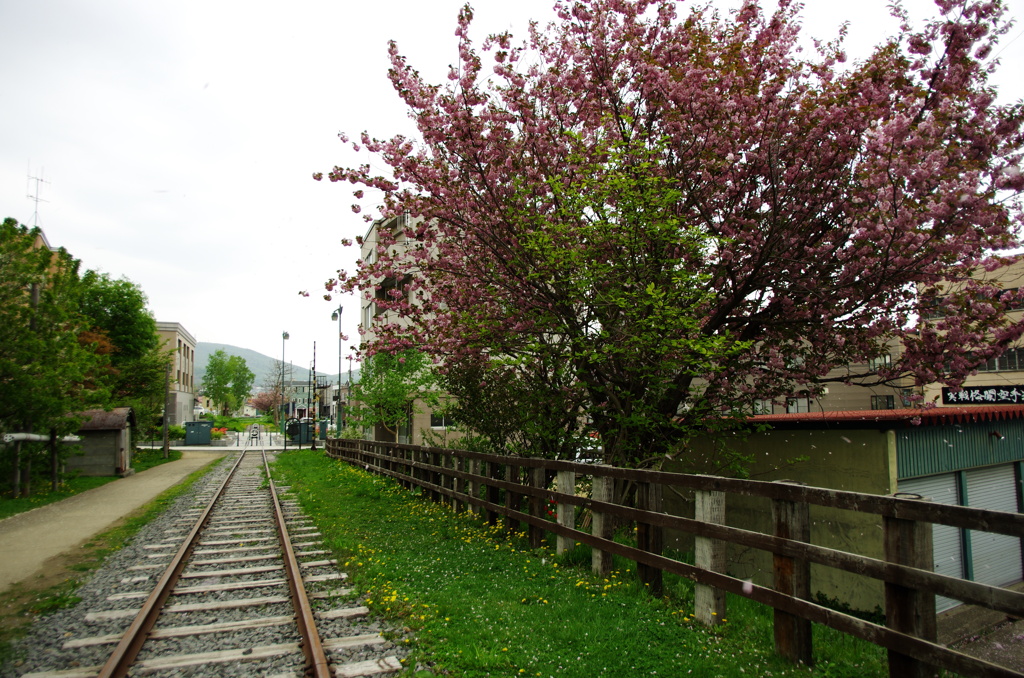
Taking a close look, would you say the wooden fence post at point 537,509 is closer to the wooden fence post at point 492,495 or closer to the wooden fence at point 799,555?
the wooden fence at point 799,555

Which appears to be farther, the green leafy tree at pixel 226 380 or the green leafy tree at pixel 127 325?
the green leafy tree at pixel 226 380

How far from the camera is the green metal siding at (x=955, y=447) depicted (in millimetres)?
9719

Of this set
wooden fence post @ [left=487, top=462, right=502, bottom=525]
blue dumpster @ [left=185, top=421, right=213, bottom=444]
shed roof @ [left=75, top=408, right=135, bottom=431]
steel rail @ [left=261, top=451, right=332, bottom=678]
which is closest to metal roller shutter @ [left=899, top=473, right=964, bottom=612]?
wooden fence post @ [left=487, top=462, right=502, bottom=525]

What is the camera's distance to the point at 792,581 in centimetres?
465

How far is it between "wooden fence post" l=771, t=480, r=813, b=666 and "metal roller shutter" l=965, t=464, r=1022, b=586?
890cm

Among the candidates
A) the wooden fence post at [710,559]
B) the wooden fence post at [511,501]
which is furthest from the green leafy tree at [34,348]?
A: the wooden fence post at [710,559]

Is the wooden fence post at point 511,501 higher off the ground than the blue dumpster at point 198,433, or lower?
higher

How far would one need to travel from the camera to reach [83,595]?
24.0ft

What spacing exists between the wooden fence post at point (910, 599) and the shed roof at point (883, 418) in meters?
5.84

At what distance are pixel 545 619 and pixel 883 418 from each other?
6.17 meters

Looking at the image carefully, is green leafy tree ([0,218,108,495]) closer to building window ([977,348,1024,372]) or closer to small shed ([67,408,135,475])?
small shed ([67,408,135,475])

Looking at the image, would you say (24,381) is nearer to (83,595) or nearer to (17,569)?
(17,569)

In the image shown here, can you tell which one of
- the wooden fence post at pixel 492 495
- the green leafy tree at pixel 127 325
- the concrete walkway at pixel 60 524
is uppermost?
the green leafy tree at pixel 127 325

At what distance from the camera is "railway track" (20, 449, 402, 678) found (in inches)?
199
